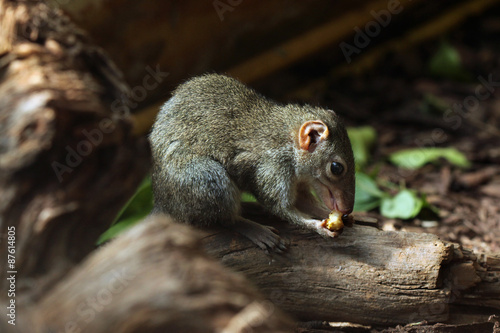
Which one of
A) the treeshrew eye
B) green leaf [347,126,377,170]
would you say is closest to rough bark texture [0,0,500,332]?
the treeshrew eye

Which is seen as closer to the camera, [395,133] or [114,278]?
[114,278]

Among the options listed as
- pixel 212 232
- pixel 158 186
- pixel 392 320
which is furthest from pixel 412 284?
pixel 158 186

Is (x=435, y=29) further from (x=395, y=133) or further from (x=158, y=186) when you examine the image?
(x=158, y=186)
